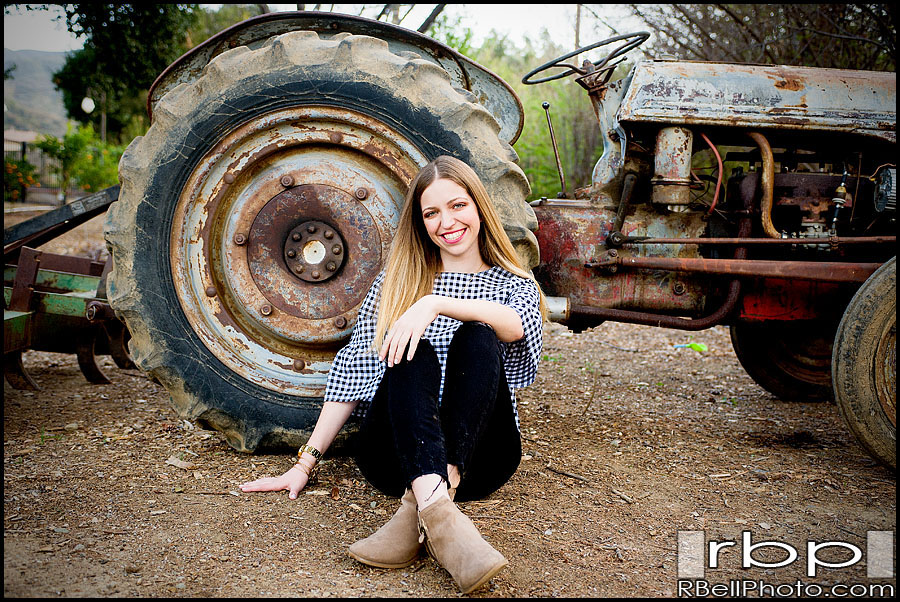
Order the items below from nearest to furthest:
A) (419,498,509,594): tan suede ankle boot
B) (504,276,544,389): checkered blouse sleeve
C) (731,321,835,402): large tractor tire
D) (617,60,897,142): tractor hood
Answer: (419,498,509,594): tan suede ankle boot
(504,276,544,389): checkered blouse sleeve
(617,60,897,142): tractor hood
(731,321,835,402): large tractor tire

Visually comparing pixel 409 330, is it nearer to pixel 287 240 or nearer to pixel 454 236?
pixel 454 236

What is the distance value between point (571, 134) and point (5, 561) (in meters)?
7.19

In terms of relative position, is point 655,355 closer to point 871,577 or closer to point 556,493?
point 556,493

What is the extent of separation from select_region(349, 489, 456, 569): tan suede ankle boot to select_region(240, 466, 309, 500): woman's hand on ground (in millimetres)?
460

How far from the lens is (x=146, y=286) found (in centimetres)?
248

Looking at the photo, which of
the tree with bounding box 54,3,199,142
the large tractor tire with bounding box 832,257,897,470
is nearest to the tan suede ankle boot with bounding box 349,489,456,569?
the large tractor tire with bounding box 832,257,897,470

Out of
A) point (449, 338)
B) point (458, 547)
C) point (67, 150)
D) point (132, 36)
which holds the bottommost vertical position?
point (458, 547)

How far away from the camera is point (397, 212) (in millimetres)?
2586

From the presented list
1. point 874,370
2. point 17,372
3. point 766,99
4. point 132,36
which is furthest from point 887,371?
point 132,36

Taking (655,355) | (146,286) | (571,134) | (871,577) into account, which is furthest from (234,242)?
(571,134)

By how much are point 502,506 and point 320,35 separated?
77.7 inches

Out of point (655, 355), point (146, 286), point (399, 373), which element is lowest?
point (655, 355)

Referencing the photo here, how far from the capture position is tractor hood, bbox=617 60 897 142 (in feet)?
8.75

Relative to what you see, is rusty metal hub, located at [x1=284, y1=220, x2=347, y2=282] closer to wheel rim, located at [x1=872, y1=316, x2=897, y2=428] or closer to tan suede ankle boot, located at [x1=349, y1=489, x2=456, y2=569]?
tan suede ankle boot, located at [x1=349, y1=489, x2=456, y2=569]
